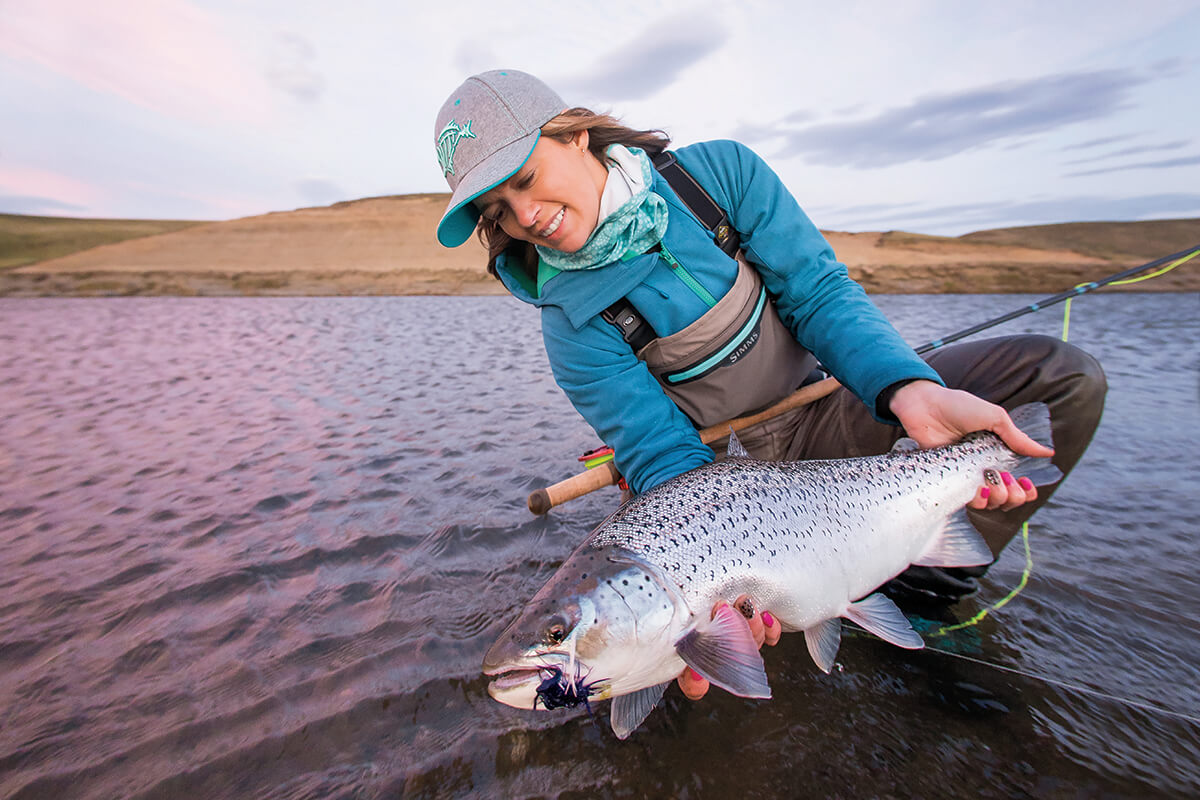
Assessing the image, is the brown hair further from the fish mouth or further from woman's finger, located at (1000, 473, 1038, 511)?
woman's finger, located at (1000, 473, 1038, 511)

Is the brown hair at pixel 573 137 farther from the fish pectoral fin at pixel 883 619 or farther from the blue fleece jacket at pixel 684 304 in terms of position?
the fish pectoral fin at pixel 883 619

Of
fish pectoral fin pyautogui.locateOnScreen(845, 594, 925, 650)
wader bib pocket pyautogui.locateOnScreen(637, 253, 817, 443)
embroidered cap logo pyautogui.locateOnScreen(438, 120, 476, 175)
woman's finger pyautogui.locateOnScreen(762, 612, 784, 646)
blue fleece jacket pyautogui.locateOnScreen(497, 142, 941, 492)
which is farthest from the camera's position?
wader bib pocket pyautogui.locateOnScreen(637, 253, 817, 443)

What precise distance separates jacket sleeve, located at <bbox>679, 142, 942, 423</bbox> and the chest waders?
0.26 ft

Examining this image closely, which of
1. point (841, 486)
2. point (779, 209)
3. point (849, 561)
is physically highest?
point (779, 209)

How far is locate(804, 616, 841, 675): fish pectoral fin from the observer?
7.36 ft

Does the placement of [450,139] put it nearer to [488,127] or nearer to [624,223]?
[488,127]

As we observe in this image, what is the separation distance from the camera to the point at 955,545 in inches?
95.7

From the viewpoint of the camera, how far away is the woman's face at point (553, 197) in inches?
90.3

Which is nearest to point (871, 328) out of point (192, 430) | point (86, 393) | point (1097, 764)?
point (1097, 764)

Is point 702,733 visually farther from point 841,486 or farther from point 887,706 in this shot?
point 841,486

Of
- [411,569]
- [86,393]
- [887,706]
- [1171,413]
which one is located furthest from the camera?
[86,393]

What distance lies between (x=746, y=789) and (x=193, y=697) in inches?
97.6

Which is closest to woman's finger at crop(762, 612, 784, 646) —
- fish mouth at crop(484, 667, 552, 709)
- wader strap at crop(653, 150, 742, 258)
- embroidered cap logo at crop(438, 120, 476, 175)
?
fish mouth at crop(484, 667, 552, 709)

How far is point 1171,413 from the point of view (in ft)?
21.6
